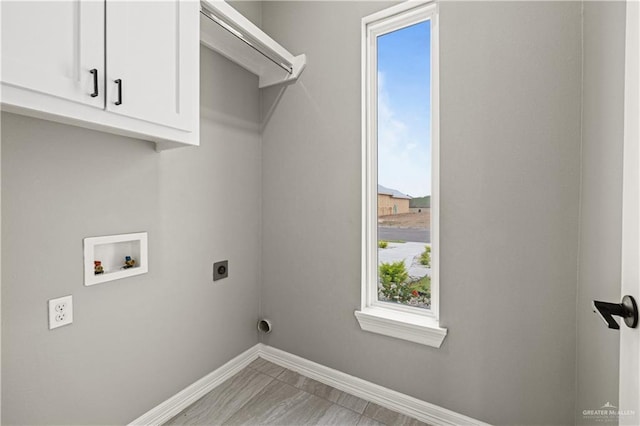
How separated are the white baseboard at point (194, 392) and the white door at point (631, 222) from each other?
185cm

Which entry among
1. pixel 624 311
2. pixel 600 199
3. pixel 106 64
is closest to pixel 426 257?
pixel 600 199

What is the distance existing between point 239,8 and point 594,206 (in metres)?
2.23

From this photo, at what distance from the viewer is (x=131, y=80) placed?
3.50 ft

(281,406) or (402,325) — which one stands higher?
(402,325)

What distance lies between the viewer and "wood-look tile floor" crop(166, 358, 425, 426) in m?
1.59

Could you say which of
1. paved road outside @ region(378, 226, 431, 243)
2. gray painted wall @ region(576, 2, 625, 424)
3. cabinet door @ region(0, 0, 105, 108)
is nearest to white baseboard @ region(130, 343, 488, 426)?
gray painted wall @ region(576, 2, 625, 424)

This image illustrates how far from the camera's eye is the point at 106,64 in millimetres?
993

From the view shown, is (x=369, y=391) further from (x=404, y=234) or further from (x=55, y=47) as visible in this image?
(x=55, y=47)

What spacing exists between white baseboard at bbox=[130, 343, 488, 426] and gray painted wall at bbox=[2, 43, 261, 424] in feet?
0.19

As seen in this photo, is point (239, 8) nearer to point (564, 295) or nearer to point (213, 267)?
point (213, 267)

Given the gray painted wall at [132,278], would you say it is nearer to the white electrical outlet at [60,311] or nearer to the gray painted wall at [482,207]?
the white electrical outlet at [60,311]

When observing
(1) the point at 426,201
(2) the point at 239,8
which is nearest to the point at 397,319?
(1) the point at 426,201

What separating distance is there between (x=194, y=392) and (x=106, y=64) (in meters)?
1.70

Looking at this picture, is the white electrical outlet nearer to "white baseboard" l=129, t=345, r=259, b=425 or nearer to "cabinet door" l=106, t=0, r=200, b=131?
"white baseboard" l=129, t=345, r=259, b=425
